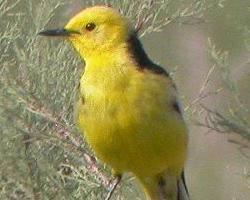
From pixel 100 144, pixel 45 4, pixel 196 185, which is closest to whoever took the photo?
pixel 100 144

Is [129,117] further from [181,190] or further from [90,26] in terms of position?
[181,190]

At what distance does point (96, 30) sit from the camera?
652 cm

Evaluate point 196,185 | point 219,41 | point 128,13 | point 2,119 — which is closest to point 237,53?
point 219,41

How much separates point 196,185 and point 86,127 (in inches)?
124

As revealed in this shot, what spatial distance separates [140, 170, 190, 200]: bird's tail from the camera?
22.1 ft

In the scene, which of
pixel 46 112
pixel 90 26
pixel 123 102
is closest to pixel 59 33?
pixel 90 26

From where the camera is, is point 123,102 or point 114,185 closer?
point 123,102

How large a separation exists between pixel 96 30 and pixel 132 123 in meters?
0.50

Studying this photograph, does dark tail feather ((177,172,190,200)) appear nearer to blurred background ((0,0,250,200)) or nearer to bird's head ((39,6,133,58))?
blurred background ((0,0,250,200))

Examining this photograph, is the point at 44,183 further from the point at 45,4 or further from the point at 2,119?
the point at 45,4

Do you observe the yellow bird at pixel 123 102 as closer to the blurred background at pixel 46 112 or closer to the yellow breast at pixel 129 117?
the yellow breast at pixel 129 117

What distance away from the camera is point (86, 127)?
6336 millimetres

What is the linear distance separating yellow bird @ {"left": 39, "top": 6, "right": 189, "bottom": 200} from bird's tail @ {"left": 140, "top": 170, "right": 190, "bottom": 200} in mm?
73

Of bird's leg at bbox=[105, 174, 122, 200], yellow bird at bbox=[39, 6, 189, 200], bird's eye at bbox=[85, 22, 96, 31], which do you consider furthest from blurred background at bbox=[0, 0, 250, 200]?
bird's eye at bbox=[85, 22, 96, 31]
